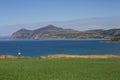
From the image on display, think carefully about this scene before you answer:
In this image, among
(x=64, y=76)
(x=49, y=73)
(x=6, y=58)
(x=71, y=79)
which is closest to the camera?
(x=71, y=79)

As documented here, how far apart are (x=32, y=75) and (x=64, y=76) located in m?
2.99

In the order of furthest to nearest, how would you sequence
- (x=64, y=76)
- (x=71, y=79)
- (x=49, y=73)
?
1. (x=49, y=73)
2. (x=64, y=76)
3. (x=71, y=79)

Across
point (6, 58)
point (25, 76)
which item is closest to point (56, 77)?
point (25, 76)

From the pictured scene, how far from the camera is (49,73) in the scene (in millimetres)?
30953

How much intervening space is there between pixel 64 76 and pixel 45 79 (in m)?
2.22

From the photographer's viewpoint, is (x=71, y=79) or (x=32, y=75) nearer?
(x=71, y=79)

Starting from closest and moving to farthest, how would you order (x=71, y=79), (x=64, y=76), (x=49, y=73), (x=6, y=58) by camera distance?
(x=71, y=79) < (x=64, y=76) < (x=49, y=73) < (x=6, y=58)

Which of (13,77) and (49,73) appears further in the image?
(49,73)

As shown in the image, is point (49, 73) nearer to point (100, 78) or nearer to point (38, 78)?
point (38, 78)

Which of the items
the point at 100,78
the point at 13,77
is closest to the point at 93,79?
the point at 100,78

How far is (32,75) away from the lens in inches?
1163

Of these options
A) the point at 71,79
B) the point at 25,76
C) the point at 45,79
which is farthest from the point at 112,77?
the point at 25,76

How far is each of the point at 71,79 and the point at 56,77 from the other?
1729 mm

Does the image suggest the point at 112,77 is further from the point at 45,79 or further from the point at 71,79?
the point at 45,79
